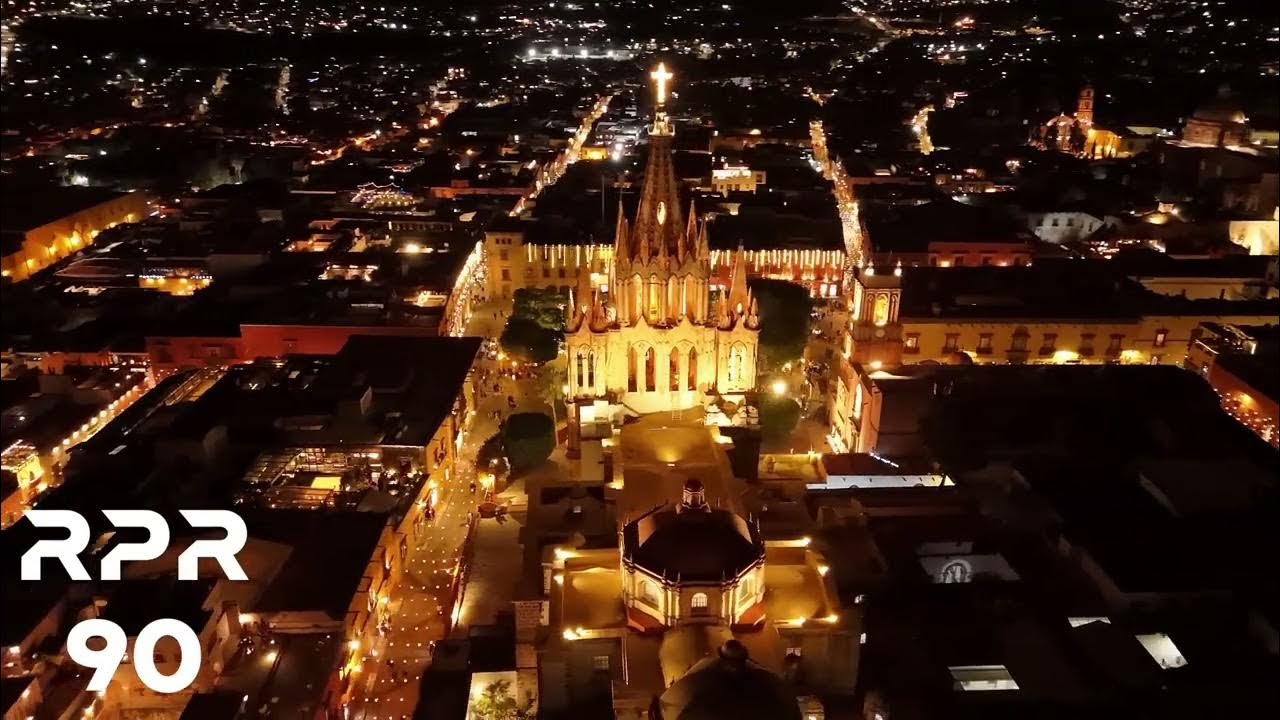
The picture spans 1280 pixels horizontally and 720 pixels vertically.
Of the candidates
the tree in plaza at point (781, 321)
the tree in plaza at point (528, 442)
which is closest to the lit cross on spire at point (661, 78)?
the tree in plaza at point (528, 442)

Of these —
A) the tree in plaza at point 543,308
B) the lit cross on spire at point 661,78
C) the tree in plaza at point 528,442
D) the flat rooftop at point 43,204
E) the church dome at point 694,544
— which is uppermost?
the lit cross on spire at point 661,78

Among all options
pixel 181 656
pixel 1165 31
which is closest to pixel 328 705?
pixel 181 656

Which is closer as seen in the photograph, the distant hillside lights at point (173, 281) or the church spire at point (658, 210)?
the church spire at point (658, 210)

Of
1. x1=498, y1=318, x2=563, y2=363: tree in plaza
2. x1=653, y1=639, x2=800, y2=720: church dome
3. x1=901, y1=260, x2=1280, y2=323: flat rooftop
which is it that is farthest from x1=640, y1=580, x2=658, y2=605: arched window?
x1=901, y1=260, x2=1280, y2=323: flat rooftop

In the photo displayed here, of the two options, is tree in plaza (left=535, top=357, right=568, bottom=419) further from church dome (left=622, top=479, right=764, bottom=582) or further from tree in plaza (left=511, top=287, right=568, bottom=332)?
church dome (left=622, top=479, right=764, bottom=582)

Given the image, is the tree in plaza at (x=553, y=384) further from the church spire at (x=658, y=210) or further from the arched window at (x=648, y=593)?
the arched window at (x=648, y=593)

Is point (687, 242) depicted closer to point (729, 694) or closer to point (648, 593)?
point (648, 593)

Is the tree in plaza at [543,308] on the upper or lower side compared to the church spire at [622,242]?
lower
